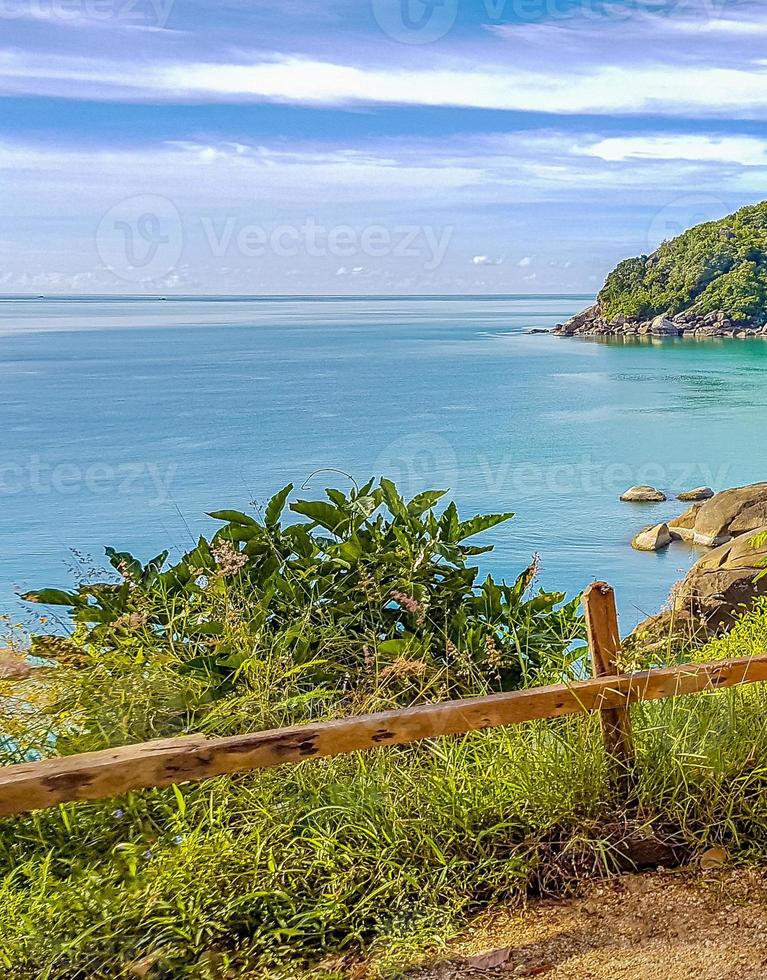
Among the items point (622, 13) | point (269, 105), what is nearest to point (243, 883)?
point (622, 13)

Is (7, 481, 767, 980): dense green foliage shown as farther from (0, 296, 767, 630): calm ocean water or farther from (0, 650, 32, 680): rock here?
Result: (0, 296, 767, 630): calm ocean water

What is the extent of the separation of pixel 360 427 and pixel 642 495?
52.0 feet

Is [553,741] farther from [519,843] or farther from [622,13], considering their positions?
[622,13]

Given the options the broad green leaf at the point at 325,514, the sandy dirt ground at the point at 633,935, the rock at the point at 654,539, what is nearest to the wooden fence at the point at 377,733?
the sandy dirt ground at the point at 633,935

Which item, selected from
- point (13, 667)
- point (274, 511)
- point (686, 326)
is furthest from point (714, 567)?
point (686, 326)

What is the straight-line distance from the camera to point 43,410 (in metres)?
36.3

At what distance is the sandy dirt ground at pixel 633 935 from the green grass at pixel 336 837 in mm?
59

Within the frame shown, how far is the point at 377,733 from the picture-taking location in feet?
6.36

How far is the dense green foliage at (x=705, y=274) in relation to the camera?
99.5ft

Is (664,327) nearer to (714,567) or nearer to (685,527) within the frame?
(685,527)

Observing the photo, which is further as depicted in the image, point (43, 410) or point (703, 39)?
point (43, 410)

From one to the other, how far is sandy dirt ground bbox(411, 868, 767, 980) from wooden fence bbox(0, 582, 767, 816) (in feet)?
0.98

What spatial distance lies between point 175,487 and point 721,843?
105 ft

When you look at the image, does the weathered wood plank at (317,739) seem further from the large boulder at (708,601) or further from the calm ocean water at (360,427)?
the calm ocean water at (360,427)
